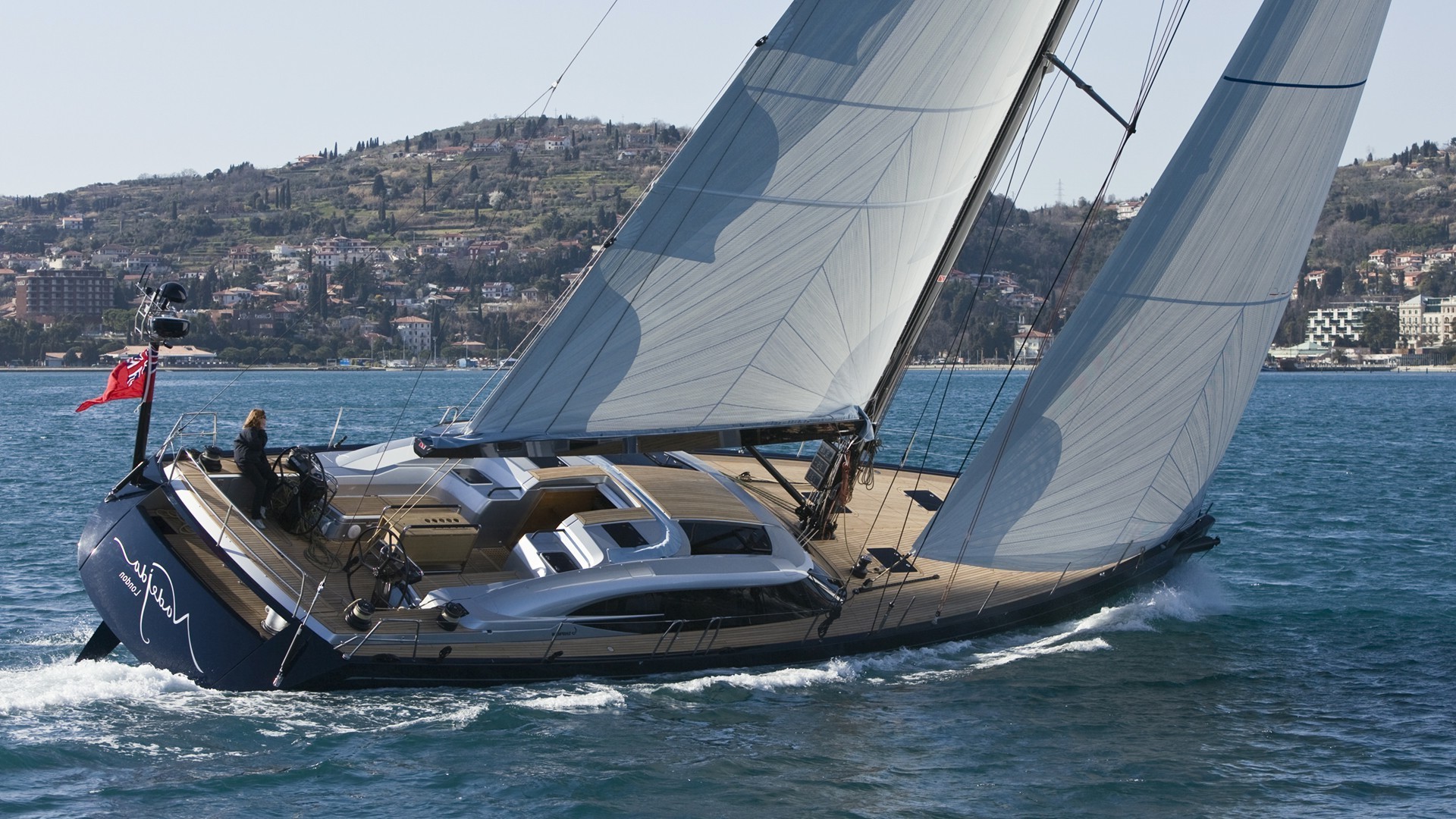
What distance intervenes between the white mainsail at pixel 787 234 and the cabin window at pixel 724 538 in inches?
36.7

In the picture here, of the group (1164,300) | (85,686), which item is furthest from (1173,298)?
(85,686)

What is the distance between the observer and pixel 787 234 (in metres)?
11.8

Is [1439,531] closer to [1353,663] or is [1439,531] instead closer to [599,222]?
[1353,663]

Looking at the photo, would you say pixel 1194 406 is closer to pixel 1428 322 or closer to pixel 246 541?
pixel 246 541

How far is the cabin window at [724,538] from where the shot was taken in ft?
40.4

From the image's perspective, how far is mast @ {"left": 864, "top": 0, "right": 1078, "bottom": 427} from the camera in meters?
13.2

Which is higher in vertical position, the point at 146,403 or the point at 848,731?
the point at 146,403

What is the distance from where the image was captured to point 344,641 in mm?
10414

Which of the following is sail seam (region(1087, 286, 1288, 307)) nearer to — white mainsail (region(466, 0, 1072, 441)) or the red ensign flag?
white mainsail (region(466, 0, 1072, 441))

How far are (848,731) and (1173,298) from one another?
16.5ft

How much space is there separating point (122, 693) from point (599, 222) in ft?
483

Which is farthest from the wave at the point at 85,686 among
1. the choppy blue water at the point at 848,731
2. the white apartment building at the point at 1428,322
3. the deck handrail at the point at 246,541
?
the white apartment building at the point at 1428,322

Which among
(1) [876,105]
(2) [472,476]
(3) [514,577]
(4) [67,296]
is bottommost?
(3) [514,577]

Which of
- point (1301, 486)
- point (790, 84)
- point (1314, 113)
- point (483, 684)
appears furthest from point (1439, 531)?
point (483, 684)
